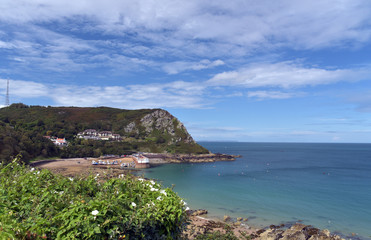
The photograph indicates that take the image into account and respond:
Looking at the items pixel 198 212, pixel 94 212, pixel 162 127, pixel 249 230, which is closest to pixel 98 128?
pixel 162 127

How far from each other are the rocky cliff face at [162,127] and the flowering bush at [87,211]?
330 feet

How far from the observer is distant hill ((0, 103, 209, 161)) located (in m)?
71.1

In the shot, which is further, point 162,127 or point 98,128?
point 162,127

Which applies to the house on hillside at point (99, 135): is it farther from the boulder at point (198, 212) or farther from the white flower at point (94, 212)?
the white flower at point (94, 212)

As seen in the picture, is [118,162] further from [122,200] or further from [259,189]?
[122,200]

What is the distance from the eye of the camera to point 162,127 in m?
119

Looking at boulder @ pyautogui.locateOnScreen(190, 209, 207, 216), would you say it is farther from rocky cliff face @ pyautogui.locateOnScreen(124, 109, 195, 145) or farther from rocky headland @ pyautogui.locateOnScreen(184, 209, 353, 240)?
rocky cliff face @ pyautogui.locateOnScreen(124, 109, 195, 145)

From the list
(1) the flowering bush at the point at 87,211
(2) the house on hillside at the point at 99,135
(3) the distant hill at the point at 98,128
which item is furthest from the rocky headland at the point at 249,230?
(2) the house on hillside at the point at 99,135

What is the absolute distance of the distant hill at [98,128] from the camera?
7106 cm

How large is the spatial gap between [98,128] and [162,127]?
31.7m

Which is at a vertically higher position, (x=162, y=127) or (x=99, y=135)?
(x=162, y=127)

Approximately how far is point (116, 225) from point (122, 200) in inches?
27.0

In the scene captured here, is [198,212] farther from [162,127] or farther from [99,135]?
[162,127]

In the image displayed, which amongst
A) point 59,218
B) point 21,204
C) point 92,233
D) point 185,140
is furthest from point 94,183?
point 185,140
